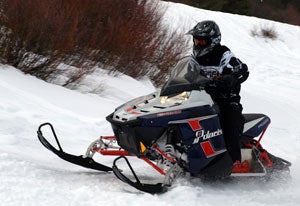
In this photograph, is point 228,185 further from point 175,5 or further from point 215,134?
point 175,5

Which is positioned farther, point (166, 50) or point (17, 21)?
point (166, 50)

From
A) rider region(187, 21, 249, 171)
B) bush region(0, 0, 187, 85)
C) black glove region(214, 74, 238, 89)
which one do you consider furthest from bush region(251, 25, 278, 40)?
black glove region(214, 74, 238, 89)

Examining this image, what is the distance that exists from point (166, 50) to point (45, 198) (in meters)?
6.76

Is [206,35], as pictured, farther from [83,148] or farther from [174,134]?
[83,148]

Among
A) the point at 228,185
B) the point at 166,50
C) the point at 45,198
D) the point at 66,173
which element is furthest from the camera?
the point at 166,50

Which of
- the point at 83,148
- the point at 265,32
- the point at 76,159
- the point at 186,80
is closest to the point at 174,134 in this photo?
the point at 186,80

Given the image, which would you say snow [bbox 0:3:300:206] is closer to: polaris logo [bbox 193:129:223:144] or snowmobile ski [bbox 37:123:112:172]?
snowmobile ski [bbox 37:123:112:172]

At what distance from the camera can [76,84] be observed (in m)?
7.84

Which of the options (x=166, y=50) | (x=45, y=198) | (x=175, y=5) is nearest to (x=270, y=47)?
(x=175, y=5)

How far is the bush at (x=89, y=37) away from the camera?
23.6ft

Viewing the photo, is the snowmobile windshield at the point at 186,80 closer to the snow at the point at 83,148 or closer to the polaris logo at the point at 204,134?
the polaris logo at the point at 204,134

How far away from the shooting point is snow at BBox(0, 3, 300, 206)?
12.0 feet

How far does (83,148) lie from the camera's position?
5223 mm

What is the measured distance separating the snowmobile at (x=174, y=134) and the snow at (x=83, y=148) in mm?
132
